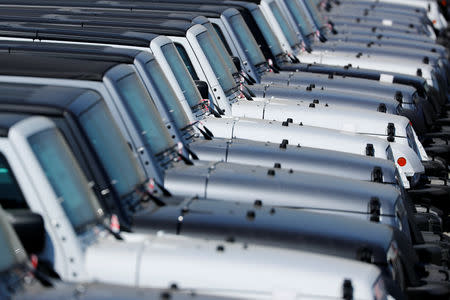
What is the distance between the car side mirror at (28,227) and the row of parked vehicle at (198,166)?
0.04 ft

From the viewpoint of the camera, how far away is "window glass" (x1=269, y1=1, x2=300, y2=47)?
717 inches

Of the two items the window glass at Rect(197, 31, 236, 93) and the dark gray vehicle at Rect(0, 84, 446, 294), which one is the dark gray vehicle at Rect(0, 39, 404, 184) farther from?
the window glass at Rect(197, 31, 236, 93)

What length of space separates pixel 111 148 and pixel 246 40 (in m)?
7.16

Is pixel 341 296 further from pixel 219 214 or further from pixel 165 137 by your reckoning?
pixel 165 137

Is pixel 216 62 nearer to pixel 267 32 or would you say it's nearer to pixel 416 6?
pixel 267 32

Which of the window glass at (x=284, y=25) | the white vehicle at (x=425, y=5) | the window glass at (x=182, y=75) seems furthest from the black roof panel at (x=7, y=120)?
the white vehicle at (x=425, y=5)

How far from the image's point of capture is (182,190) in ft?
30.8

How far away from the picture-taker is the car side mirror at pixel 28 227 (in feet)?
22.5

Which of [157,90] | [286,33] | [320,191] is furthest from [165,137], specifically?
[286,33]

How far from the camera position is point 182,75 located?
1176 centimetres

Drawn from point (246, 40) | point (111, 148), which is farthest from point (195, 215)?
point (246, 40)

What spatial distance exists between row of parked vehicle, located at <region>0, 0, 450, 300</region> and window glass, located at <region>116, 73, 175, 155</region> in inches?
0.8

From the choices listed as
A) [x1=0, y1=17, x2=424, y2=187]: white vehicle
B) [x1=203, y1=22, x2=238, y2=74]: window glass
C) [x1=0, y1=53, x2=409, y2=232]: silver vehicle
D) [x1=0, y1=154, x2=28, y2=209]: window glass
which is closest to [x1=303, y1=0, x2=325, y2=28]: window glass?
[x1=203, y1=22, x2=238, y2=74]: window glass

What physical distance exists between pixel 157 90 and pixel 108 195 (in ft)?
8.93
